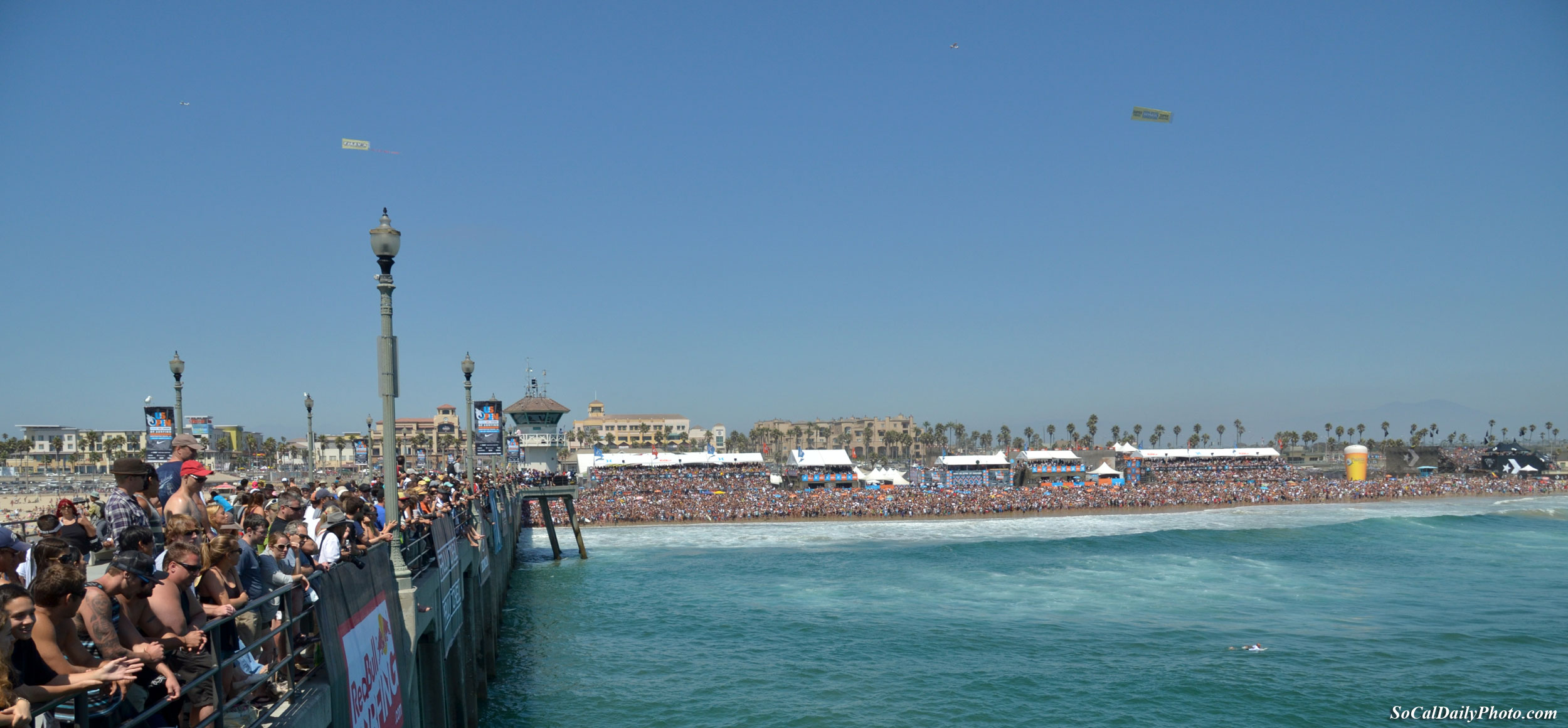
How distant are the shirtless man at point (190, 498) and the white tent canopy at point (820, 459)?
78866 millimetres

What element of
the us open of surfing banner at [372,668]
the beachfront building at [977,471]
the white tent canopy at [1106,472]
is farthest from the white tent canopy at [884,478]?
the us open of surfing banner at [372,668]

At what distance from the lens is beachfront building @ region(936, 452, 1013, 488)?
290 ft

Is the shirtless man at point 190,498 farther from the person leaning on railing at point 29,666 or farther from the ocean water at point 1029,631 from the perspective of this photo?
the ocean water at point 1029,631

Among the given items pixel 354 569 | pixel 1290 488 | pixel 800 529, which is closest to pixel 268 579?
pixel 354 569

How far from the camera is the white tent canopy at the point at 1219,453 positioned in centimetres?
9831

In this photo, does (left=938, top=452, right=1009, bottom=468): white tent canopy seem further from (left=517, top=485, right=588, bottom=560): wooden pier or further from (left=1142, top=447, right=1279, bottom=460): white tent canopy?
(left=517, top=485, right=588, bottom=560): wooden pier

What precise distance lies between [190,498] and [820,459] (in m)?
82.2

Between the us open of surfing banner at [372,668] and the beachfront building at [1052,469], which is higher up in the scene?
the us open of surfing banner at [372,668]

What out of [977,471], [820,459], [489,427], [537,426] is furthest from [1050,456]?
[489,427]

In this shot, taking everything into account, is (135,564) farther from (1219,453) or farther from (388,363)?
(1219,453)

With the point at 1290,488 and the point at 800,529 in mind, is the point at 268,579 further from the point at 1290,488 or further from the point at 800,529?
the point at 1290,488

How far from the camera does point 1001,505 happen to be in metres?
71.6

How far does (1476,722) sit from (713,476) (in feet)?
224

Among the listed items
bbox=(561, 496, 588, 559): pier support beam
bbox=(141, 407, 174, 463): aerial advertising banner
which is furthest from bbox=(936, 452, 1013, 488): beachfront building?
bbox=(141, 407, 174, 463): aerial advertising banner
